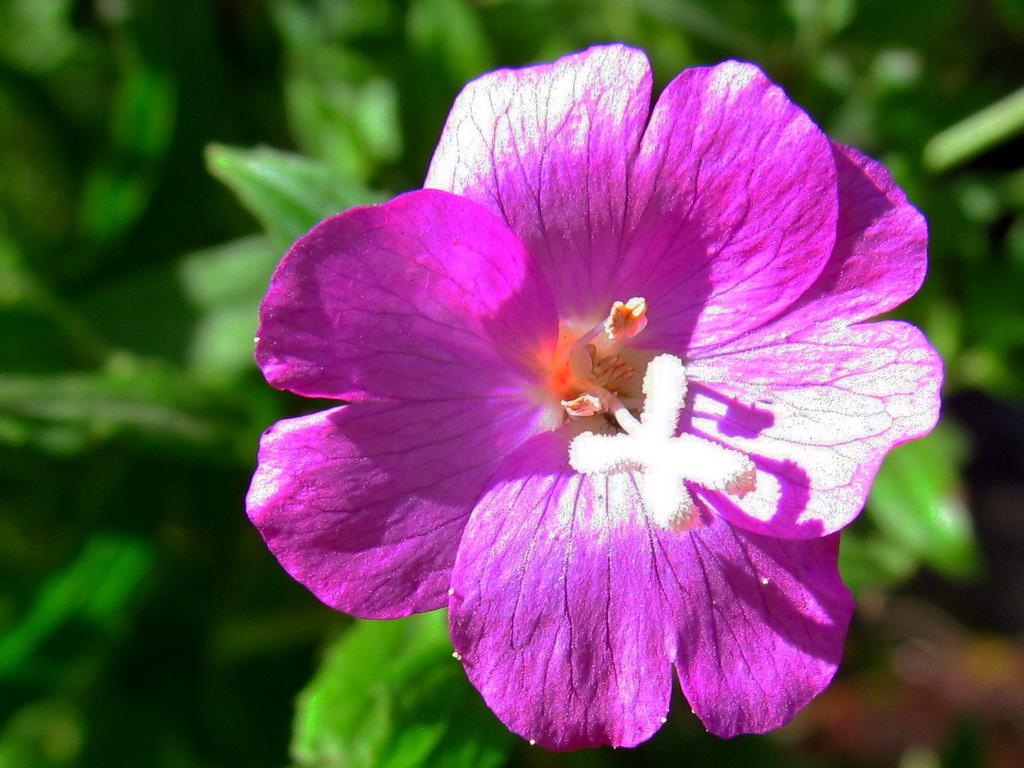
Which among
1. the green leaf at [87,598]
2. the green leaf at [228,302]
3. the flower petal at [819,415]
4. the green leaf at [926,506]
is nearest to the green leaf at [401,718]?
the flower petal at [819,415]

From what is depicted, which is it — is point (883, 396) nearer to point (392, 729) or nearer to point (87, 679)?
point (392, 729)

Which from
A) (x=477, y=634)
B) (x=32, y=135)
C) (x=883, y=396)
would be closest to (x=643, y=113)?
(x=883, y=396)

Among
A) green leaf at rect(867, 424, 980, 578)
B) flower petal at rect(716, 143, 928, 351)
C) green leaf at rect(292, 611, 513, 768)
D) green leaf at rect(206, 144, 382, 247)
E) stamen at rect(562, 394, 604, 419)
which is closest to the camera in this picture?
flower petal at rect(716, 143, 928, 351)

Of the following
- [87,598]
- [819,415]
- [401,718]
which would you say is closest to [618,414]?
[819,415]

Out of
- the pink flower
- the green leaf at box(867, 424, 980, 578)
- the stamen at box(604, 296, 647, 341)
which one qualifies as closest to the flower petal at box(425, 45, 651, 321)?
the pink flower

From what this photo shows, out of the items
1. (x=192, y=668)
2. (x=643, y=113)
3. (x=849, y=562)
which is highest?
(x=643, y=113)

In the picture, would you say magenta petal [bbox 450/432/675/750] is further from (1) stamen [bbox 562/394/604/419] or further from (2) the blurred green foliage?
(2) the blurred green foliage

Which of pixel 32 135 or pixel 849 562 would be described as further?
pixel 32 135

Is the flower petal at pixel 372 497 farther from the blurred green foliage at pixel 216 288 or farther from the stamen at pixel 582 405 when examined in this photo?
the blurred green foliage at pixel 216 288
